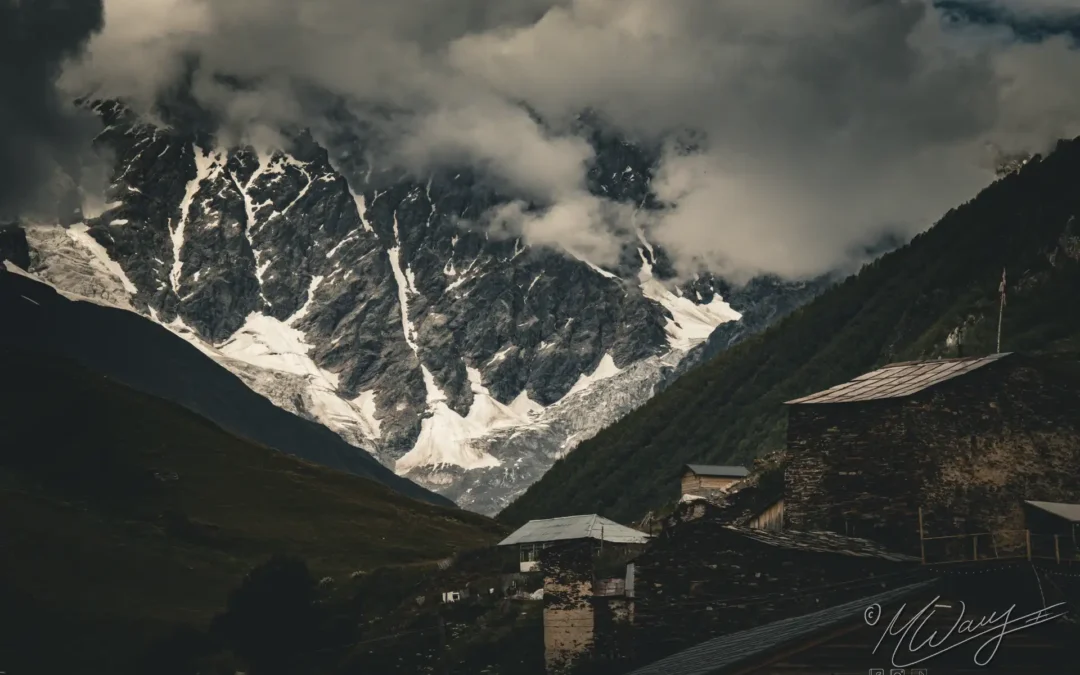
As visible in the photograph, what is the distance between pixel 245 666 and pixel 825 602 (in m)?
69.1

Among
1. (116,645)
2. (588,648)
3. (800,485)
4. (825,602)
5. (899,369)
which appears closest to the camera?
(825,602)

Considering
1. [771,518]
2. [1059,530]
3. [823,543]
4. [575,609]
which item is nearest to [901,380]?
[1059,530]

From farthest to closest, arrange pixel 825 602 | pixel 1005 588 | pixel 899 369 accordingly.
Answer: pixel 899 369, pixel 825 602, pixel 1005 588

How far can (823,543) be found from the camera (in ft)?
157

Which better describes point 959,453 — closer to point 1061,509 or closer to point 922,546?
point 1061,509

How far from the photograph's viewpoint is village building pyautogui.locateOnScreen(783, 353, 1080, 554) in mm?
50000

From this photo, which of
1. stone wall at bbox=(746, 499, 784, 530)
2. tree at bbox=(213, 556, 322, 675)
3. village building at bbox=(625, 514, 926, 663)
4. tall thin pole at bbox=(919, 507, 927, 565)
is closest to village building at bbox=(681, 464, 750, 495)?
tree at bbox=(213, 556, 322, 675)

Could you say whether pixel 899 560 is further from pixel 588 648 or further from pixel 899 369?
pixel 899 369

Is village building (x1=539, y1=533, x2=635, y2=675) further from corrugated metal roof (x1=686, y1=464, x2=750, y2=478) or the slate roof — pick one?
corrugated metal roof (x1=686, y1=464, x2=750, y2=478)

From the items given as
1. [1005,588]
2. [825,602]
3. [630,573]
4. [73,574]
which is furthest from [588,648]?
[73,574]

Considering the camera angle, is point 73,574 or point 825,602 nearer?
point 825,602

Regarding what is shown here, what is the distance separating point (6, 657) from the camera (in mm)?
121375

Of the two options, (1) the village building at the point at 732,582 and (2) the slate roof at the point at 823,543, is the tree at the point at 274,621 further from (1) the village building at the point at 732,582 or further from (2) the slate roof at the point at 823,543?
(1) the village building at the point at 732,582

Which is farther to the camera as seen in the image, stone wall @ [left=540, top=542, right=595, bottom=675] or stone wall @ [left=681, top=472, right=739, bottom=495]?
stone wall @ [left=681, top=472, right=739, bottom=495]
